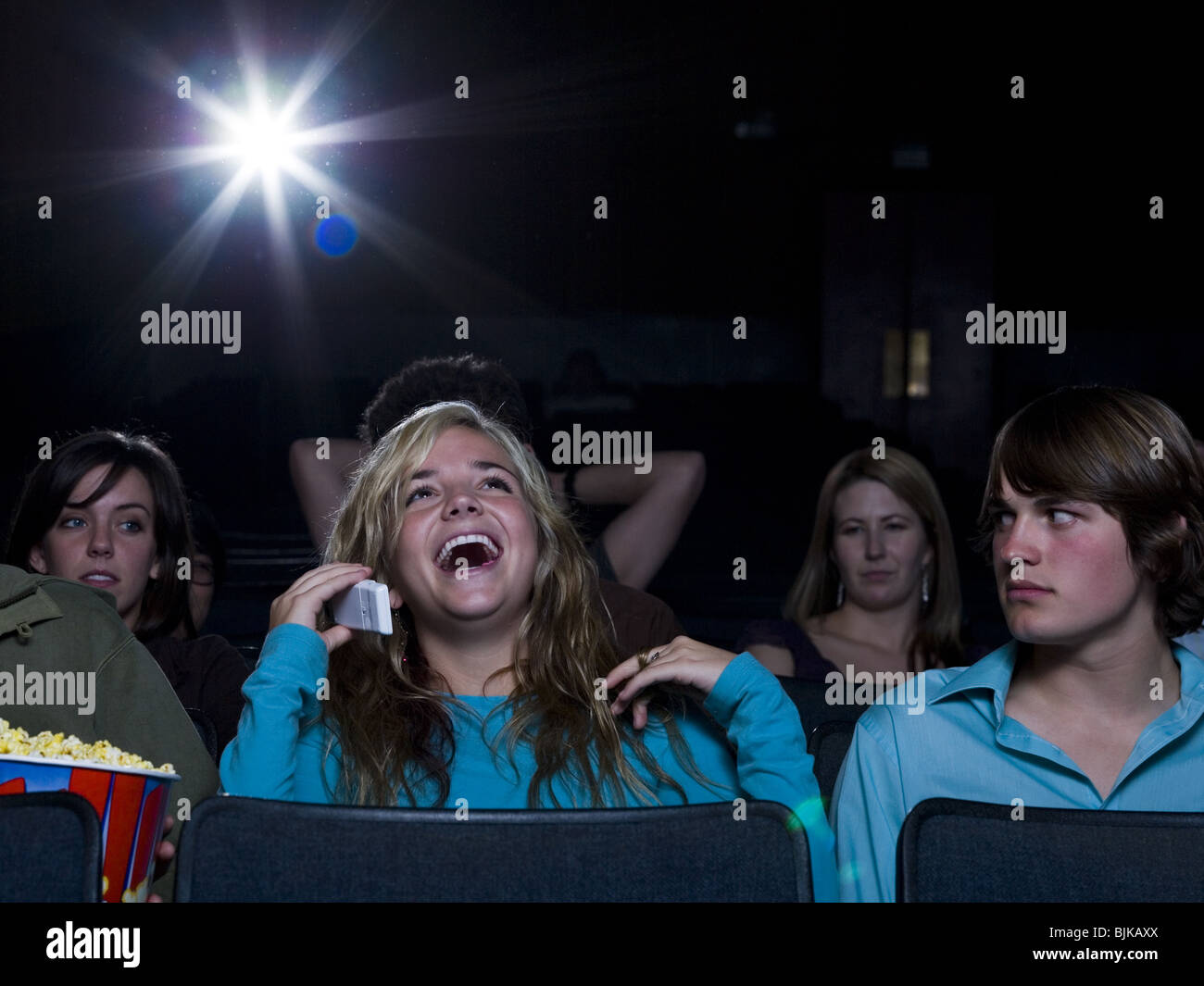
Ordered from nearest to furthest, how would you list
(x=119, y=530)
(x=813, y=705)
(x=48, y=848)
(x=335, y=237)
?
(x=48, y=848) → (x=813, y=705) → (x=119, y=530) → (x=335, y=237)

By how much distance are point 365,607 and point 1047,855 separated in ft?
3.07

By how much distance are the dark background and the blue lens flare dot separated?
78 mm

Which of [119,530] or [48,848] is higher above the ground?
[119,530]

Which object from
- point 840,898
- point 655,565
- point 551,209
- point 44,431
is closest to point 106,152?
point 44,431

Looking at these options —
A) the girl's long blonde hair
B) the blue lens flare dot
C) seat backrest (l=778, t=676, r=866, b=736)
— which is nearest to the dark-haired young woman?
the girl's long blonde hair

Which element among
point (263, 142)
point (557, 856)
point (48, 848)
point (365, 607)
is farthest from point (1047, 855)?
point (263, 142)

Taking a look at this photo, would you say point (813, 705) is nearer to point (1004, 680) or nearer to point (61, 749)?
point (1004, 680)

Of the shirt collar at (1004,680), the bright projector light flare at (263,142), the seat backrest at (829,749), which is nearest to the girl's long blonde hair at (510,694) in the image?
the seat backrest at (829,749)

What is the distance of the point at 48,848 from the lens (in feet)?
3.34

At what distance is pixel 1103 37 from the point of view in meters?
5.43

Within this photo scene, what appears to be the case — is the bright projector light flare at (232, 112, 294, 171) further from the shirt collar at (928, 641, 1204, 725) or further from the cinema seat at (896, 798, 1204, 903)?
the cinema seat at (896, 798, 1204, 903)

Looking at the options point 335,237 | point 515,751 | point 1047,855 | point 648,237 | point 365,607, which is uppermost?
Answer: point 648,237
